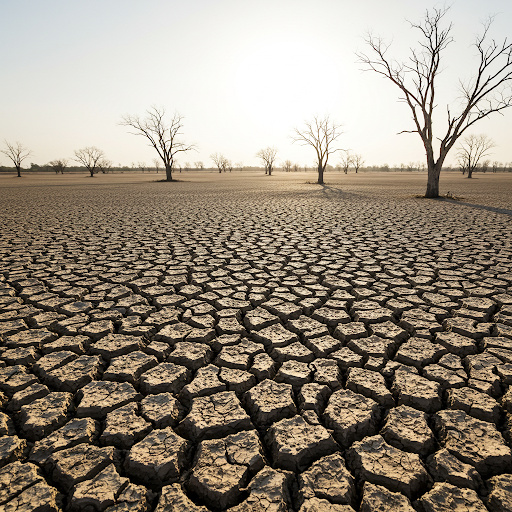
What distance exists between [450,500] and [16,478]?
72.0 inches

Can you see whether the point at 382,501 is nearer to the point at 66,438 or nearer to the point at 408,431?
the point at 408,431

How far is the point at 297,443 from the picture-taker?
1532mm

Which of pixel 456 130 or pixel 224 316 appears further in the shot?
pixel 456 130

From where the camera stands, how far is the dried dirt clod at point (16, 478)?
129 cm

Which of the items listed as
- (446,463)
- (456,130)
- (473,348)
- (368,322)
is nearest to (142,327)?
(368,322)

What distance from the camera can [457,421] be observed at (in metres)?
1.65

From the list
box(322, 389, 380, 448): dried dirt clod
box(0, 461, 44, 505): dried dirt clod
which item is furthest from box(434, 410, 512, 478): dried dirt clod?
box(0, 461, 44, 505): dried dirt clod

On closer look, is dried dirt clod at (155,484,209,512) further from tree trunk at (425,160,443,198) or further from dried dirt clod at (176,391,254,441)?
tree trunk at (425,160,443,198)

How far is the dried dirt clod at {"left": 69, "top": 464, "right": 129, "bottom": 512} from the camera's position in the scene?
1249mm

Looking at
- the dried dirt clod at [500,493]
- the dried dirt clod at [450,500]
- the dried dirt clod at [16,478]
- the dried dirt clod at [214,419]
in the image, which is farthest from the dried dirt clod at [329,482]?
the dried dirt clod at [16,478]

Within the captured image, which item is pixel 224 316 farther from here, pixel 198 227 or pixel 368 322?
pixel 198 227

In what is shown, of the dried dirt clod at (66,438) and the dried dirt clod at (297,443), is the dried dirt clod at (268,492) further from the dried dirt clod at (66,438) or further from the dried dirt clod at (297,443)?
the dried dirt clod at (66,438)

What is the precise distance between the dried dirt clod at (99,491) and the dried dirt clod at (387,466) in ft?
3.38

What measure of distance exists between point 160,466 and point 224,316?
1520mm
